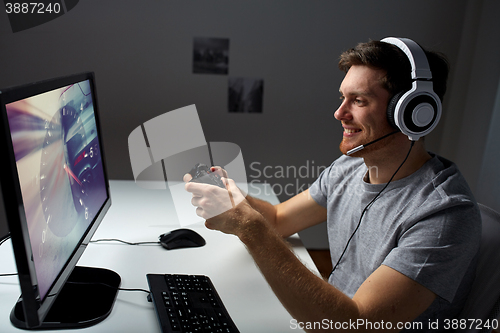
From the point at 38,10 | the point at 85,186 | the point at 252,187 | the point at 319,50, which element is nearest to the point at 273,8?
the point at 319,50

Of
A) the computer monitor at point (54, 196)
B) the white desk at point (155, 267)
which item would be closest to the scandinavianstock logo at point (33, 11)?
the white desk at point (155, 267)

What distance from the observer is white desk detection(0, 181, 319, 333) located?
76cm

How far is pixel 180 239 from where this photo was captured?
3.58 feet

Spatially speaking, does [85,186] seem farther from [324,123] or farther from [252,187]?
[324,123]

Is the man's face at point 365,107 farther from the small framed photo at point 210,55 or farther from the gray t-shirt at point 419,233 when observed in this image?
the small framed photo at point 210,55

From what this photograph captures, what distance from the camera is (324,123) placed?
2236 mm

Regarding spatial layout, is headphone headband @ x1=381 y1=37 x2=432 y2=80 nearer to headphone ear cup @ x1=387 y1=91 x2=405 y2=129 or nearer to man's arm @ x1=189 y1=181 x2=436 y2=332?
headphone ear cup @ x1=387 y1=91 x2=405 y2=129

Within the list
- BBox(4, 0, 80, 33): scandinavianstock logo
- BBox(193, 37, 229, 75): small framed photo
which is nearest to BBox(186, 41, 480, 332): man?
BBox(193, 37, 229, 75): small framed photo

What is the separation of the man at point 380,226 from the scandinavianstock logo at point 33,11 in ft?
4.93

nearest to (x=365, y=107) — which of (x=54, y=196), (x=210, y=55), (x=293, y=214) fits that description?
(x=293, y=214)

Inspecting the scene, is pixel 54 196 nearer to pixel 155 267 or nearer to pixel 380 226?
pixel 155 267

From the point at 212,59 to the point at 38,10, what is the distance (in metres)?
0.86

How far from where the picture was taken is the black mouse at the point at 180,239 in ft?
3.52

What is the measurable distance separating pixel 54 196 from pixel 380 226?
0.72 metres
